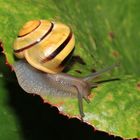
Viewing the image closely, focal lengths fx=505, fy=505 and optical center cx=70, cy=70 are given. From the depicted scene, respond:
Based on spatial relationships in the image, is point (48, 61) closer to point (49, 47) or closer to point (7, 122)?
point (49, 47)

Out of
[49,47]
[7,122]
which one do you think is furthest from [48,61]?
[7,122]

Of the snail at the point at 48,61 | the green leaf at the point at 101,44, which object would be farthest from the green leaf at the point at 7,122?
the green leaf at the point at 101,44

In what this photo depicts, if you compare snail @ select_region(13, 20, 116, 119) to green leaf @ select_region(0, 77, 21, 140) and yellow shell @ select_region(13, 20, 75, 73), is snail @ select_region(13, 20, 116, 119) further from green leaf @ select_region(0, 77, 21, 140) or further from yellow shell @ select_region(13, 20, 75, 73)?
green leaf @ select_region(0, 77, 21, 140)

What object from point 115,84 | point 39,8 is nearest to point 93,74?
point 115,84

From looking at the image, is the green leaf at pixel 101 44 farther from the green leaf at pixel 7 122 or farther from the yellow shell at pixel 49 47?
the green leaf at pixel 7 122

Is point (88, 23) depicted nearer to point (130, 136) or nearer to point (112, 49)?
point (112, 49)

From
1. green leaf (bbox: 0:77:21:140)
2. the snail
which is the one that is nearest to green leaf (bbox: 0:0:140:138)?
the snail
